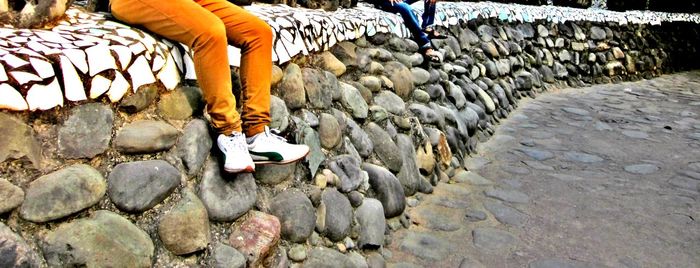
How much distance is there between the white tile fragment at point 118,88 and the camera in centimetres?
177

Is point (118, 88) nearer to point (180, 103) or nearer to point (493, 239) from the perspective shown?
point (180, 103)

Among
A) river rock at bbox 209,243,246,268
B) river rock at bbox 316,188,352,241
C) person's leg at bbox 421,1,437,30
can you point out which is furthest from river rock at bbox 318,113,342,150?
person's leg at bbox 421,1,437,30

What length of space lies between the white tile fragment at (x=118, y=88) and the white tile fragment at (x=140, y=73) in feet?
0.11

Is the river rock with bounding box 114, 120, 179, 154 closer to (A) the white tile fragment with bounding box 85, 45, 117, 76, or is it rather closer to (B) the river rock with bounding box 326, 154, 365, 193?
(A) the white tile fragment with bounding box 85, 45, 117, 76

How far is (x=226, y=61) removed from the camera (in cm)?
203

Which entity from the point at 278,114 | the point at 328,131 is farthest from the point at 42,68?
the point at 328,131

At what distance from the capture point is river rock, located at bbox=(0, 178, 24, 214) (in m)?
1.46

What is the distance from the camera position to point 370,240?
9.19 ft

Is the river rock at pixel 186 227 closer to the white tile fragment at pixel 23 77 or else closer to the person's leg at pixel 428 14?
the white tile fragment at pixel 23 77

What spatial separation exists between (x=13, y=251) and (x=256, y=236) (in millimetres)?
870

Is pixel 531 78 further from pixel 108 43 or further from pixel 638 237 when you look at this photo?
pixel 108 43

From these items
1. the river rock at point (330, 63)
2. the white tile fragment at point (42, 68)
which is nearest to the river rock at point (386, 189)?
the river rock at point (330, 63)

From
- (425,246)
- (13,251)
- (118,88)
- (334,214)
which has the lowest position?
(425,246)

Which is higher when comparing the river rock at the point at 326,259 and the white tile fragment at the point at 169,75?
the white tile fragment at the point at 169,75
